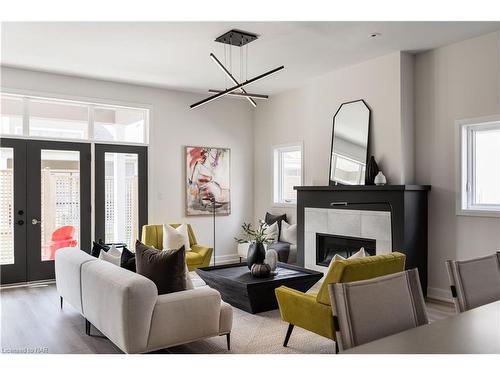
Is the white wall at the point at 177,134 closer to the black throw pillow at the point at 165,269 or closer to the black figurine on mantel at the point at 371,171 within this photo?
the black figurine on mantel at the point at 371,171

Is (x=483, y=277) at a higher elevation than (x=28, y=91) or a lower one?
lower

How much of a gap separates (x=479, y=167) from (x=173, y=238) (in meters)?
4.05

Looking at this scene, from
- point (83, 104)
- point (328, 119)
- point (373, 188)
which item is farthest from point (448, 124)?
point (83, 104)

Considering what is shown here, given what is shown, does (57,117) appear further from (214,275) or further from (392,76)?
(392,76)

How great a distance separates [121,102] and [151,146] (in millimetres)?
805

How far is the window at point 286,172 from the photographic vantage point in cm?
719

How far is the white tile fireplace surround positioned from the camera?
5090mm

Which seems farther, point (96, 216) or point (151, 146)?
point (151, 146)

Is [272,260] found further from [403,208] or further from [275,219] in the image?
[275,219]

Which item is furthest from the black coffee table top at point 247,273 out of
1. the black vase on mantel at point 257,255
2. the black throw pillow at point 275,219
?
the black throw pillow at point 275,219

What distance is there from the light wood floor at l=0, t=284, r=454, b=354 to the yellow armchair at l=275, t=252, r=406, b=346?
1.10ft

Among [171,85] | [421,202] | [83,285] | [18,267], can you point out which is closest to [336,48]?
[421,202]

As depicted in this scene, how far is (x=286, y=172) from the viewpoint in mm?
7465

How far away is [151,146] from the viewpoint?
6852mm
